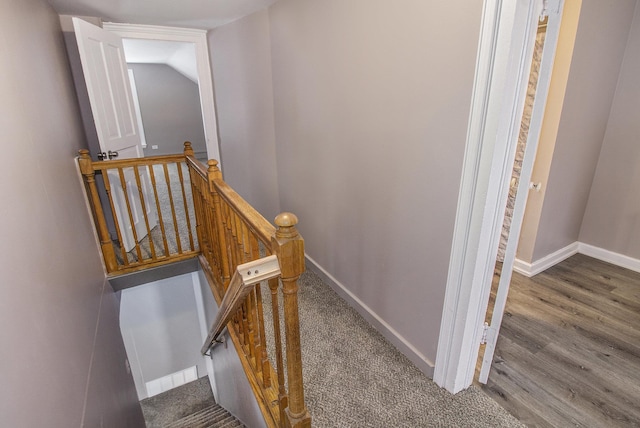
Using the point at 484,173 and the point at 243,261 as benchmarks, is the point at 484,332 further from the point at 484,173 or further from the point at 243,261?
the point at 243,261

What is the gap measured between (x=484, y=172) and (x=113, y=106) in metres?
2.81

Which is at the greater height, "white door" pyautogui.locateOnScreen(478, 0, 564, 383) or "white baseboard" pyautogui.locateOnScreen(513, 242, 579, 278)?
"white door" pyautogui.locateOnScreen(478, 0, 564, 383)

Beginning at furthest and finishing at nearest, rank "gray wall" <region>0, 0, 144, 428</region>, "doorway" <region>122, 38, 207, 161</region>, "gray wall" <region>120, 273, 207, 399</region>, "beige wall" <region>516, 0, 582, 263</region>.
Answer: "doorway" <region>122, 38, 207, 161</region>
"gray wall" <region>120, 273, 207, 399</region>
"beige wall" <region>516, 0, 582, 263</region>
"gray wall" <region>0, 0, 144, 428</region>

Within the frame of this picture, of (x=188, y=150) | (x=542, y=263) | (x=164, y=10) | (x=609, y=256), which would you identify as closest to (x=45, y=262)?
(x=188, y=150)

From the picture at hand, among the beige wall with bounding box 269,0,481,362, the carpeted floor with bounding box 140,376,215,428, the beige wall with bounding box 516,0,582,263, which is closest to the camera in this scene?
the beige wall with bounding box 269,0,481,362

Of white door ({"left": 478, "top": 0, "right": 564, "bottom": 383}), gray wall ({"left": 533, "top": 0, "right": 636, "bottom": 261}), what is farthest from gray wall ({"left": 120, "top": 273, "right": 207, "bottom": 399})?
gray wall ({"left": 533, "top": 0, "right": 636, "bottom": 261})

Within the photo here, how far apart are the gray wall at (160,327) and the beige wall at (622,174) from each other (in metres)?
3.83

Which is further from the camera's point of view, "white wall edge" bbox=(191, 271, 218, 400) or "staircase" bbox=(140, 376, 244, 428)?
"staircase" bbox=(140, 376, 244, 428)

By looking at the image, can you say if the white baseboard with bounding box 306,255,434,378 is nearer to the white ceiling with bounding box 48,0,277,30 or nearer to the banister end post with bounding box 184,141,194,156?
the banister end post with bounding box 184,141,194,156

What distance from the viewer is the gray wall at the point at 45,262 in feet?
3.44

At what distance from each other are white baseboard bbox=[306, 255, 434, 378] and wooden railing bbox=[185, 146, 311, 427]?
A: 0.53 m

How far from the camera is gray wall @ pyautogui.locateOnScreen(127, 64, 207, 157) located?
7.53 meters

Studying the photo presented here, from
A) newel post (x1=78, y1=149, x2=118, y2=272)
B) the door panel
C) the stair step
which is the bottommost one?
the stair step

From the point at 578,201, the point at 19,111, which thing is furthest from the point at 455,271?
the point at 578,201
